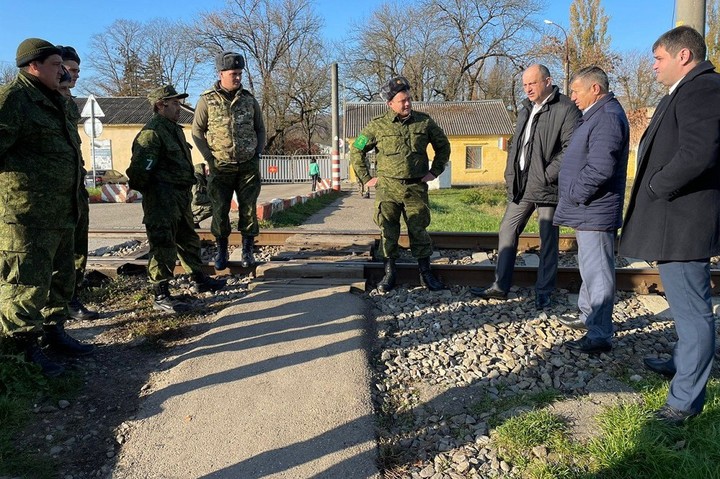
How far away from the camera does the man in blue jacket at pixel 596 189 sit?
3564mm

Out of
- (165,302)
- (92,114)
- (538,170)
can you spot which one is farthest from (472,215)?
→ (92,114)

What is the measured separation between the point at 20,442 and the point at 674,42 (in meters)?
4.18

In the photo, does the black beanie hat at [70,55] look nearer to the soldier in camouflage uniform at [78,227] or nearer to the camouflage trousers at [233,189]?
the soldier in camouflage uniform at [78,227]

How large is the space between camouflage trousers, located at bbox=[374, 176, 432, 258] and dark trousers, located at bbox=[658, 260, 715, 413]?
2659 mm

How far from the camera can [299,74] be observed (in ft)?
152

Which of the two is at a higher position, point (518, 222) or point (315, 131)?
point (315, 131)

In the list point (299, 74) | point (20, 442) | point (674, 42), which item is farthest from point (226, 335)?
point (299, 74)

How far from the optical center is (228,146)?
5.56m

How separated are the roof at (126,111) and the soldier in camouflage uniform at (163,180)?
106 ft

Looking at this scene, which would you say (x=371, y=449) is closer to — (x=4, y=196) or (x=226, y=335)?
(x=226, y=335)

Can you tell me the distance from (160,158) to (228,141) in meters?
0.95

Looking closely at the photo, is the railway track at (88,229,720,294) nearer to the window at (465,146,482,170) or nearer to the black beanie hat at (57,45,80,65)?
the black beanie hat at (57,45,80,65)

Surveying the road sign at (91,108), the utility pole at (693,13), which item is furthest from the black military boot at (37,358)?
the road sign at (91,108)

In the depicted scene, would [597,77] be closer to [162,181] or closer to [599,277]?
[599,277]
